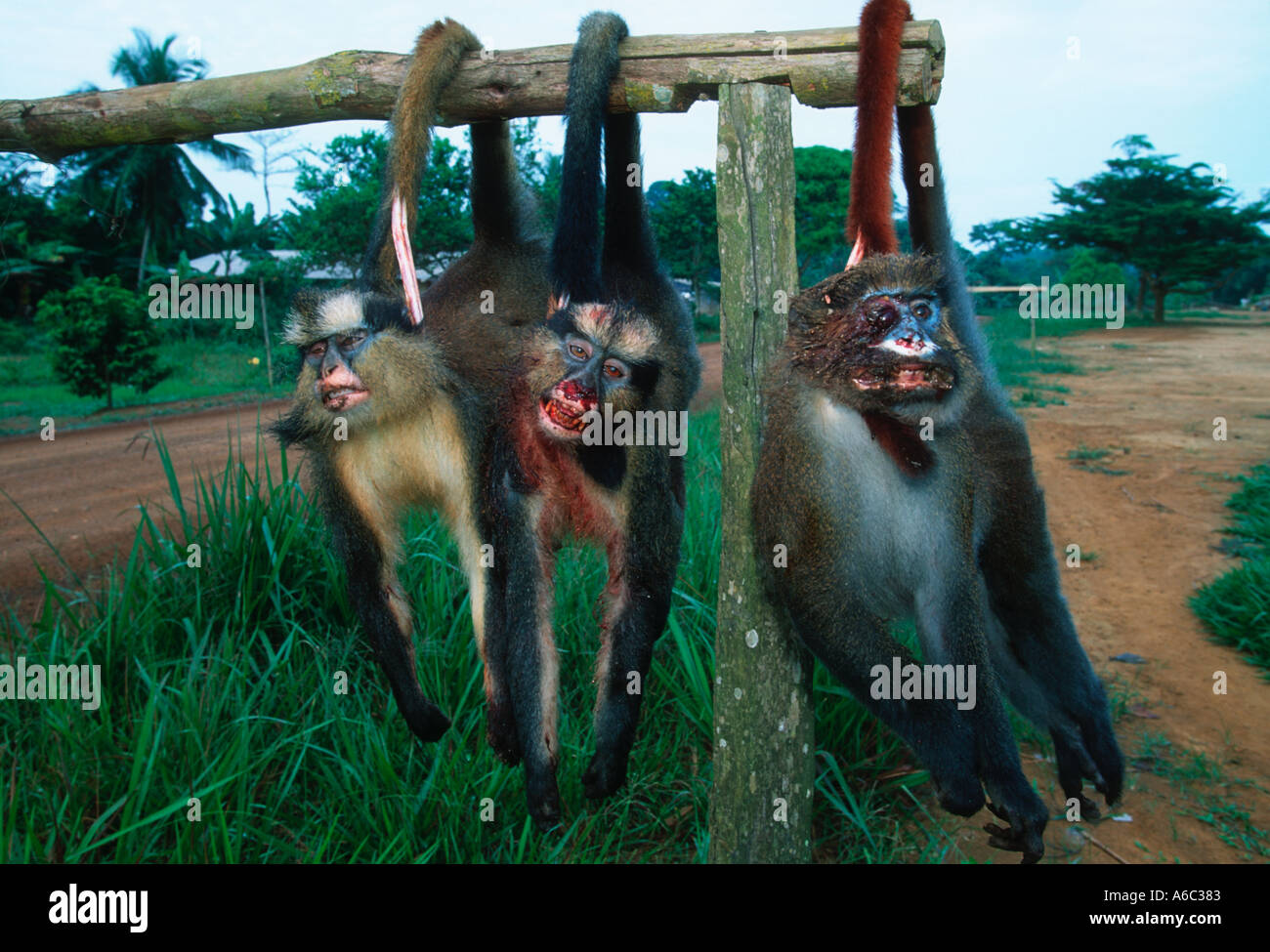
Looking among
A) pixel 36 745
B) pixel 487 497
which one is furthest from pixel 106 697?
pixel 487 497

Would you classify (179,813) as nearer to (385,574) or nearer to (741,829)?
(385,574)

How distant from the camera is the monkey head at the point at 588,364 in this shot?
2.65m

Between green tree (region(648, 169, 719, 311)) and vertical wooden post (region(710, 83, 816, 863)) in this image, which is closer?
vertical wooden post (region(710, 83, 816, 863))

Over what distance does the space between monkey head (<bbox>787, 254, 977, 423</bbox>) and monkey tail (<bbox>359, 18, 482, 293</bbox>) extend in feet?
4.24

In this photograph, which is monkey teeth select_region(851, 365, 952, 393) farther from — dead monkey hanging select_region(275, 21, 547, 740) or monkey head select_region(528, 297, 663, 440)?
dead monkey hanging select_region(275, 21, 547, 740)

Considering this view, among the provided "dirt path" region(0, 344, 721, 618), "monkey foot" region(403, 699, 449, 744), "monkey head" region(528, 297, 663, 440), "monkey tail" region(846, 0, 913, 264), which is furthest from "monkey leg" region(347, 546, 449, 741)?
"dirt path" region(0, 344, 721, 618)

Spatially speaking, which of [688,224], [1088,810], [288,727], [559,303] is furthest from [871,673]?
[688,224]

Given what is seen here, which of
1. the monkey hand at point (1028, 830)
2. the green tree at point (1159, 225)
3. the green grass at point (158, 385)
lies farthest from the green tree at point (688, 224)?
the green tree at point (1159, 225)

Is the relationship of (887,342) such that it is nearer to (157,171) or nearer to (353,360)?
(353,360)

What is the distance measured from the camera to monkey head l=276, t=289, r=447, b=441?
2.79m

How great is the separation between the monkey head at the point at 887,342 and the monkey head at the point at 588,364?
504 mm

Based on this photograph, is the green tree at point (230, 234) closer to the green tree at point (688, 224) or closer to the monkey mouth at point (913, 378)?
the green tree at point (688, 224)

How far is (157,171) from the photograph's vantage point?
24.1m

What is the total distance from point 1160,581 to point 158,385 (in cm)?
1756
